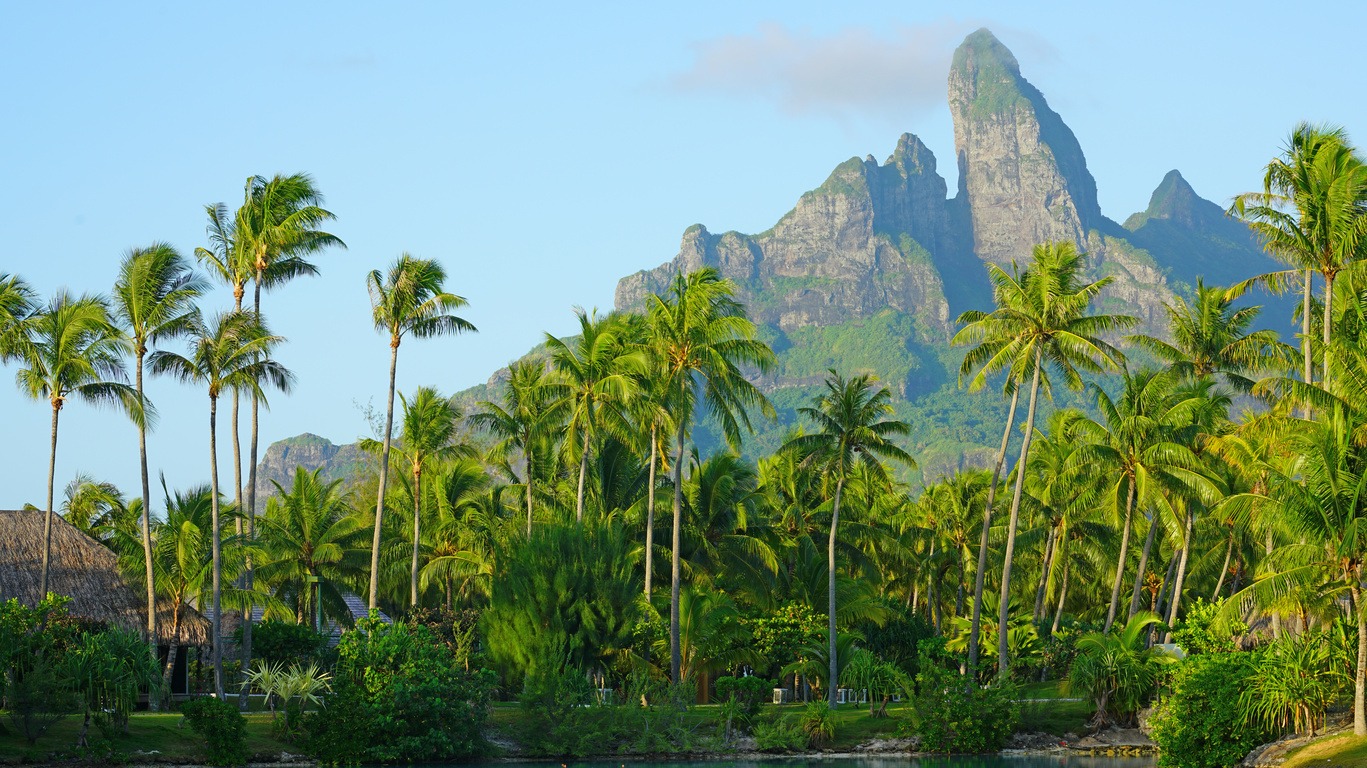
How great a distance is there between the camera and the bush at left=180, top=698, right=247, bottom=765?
3569cm

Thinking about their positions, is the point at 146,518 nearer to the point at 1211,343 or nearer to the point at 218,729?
the point at 218,729

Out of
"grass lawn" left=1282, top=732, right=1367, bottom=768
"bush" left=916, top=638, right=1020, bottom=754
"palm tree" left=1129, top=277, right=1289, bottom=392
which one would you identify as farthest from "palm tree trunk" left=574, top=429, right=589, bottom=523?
"grass lawn" left=1282, top=732, right=1367, bottom=768

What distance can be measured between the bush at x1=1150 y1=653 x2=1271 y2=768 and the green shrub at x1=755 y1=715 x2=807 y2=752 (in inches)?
410

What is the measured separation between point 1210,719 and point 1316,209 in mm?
15041

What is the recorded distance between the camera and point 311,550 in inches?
2126

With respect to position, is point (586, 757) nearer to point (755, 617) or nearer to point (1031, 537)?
point (755, 617)

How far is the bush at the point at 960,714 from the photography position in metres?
41.9

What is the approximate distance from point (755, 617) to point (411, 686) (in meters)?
17.1

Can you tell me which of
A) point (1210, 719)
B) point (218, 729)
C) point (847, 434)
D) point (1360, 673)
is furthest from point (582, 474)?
point (1360, 673)

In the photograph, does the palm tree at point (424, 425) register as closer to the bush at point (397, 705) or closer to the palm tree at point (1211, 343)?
the bush at point (397, 705)

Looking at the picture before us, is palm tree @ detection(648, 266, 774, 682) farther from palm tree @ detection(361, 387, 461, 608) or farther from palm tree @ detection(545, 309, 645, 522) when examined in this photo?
palm tree @ detection(361, 387, 461, 608)

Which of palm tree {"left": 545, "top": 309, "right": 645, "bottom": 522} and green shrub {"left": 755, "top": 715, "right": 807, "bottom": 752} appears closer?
green shrub {"left": 755, "top": 715, "right": 807, "bottom": 752}

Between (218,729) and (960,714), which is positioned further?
(960,714)

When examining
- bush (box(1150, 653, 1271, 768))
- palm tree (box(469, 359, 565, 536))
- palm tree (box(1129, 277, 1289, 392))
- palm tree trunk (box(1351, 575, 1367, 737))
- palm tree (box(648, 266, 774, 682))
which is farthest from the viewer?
palm tree (box(469, 359, 565, 536))
